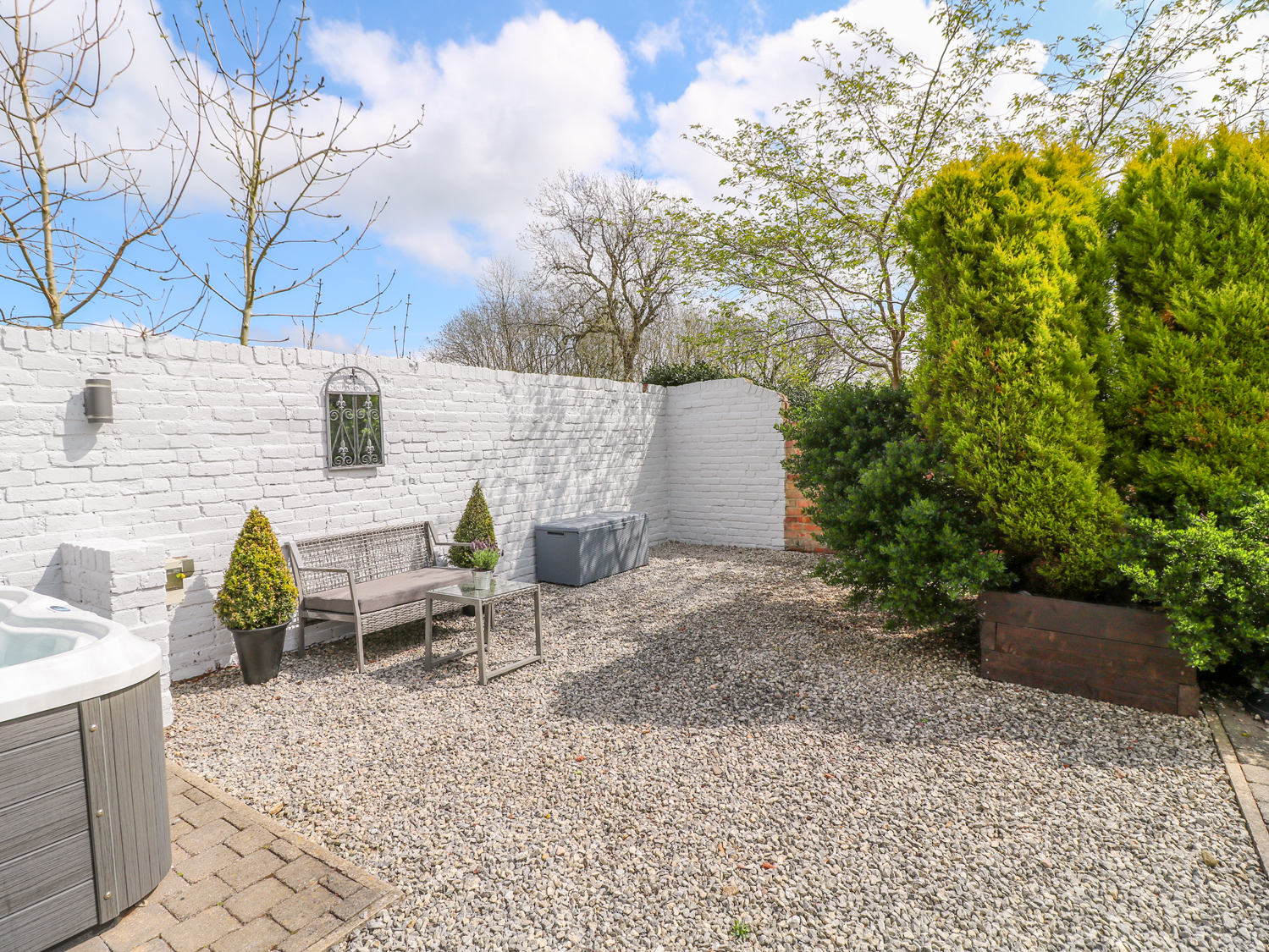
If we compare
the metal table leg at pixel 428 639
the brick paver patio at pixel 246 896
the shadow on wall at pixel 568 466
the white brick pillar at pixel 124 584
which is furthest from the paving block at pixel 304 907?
the shadow on wall at pixel 568 466

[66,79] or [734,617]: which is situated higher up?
[66,79]

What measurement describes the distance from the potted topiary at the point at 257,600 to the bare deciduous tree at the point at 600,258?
33.9 ft

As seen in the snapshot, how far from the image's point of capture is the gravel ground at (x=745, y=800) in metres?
1.74

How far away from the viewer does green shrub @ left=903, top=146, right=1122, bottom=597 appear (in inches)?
122

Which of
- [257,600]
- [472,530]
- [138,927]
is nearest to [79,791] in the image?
[138,927]

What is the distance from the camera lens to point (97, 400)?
127 inches

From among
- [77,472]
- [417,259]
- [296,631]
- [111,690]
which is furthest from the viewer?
[417,259]

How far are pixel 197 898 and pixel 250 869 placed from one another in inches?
5.7

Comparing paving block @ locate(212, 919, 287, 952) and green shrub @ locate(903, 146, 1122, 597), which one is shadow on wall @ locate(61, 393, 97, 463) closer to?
paving block @ locate(212, 919, 287, 952)

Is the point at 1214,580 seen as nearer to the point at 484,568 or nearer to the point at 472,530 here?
the point at 484,568

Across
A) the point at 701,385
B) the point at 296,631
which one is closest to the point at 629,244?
the point at 701,385

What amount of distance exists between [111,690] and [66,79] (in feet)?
15.2

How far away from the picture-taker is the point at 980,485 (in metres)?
3.28

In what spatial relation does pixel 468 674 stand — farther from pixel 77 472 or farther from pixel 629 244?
pixel 629 244
